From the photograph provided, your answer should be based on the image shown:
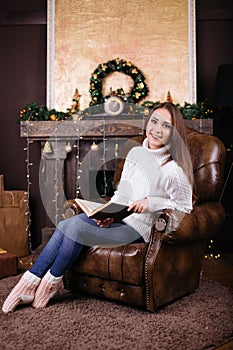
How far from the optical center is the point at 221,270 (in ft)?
11.2

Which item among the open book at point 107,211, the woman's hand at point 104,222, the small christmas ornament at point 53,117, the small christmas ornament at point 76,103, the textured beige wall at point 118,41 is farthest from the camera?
the textured beige wall at point 118,41

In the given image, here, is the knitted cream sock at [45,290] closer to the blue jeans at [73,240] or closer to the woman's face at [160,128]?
the blue jeans at [73,240]

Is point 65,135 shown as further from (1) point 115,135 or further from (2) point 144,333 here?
(2) point 144,333

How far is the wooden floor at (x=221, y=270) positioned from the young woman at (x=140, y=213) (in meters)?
0.88

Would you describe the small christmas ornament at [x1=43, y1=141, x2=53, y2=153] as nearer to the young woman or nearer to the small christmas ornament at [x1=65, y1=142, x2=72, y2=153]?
the small christmas ornament at [x1=65, y1=142, x2=72, y2=153]

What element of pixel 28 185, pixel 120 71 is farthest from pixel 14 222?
pixel 120 71

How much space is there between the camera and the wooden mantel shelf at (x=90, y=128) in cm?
385

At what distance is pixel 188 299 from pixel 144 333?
1.94ft

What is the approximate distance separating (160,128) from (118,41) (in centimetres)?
195

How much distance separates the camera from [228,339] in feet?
6.64

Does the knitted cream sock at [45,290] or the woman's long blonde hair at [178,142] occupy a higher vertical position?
the woman's long blonde hair at [178,142]

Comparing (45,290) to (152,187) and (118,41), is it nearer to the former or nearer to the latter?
(152,187)

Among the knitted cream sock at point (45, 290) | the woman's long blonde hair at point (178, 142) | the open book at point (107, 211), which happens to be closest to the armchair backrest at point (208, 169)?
the woman's long blonde hair at point (178, 142)

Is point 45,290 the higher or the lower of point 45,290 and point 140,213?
the lower
